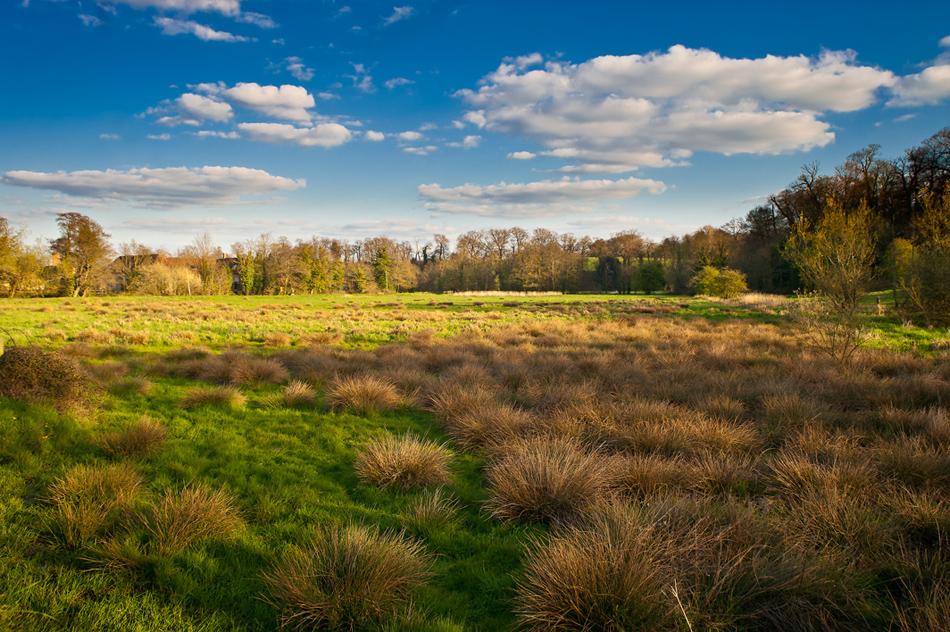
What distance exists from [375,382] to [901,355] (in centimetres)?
1280

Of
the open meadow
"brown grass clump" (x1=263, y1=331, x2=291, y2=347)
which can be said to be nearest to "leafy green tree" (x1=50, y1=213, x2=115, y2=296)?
"brown grass clump" (x1=263, y1=331, x2=291, y2=347)

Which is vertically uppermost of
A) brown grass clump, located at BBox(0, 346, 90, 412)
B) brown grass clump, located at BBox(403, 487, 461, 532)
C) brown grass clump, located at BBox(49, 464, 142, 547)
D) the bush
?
the bush

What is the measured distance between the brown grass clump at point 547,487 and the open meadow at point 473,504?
0.02 meters

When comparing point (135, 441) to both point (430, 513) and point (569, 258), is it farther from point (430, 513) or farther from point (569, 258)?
point (569, 258)

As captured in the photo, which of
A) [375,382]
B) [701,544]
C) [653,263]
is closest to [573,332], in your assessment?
[375,382]

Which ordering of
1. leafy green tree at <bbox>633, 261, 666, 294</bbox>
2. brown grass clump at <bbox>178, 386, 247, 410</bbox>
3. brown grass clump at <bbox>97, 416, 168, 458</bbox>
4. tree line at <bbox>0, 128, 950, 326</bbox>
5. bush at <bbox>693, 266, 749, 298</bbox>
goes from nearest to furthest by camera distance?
brown grass clump at <bbox>97, 416, 168, 458</bbox> < brown grass clump at <bbox>178, 386, 247, 410</bbox> < tree line at <bbox>0, 128, 950, 326</bbox> < bush at <bbox>693, 266, 749, 298</bbox> < leafy green tree at <bbox>633, 261, 666, 294</bbox>

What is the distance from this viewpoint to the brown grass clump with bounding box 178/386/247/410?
284 inches

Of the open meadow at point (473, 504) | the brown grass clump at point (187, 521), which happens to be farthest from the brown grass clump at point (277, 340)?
the brown grass clump at point (187, 521)

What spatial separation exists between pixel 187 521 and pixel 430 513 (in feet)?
6.43

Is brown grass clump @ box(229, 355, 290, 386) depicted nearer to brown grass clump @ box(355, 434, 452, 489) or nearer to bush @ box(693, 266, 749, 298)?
brown grass clump @ box(355, 434, 452, 489)

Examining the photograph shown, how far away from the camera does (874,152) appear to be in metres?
37.3

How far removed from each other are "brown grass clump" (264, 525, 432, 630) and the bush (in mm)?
47694

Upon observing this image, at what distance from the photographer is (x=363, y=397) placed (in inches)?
294

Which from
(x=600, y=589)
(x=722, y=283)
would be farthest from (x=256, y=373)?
(x=722, y=283)
